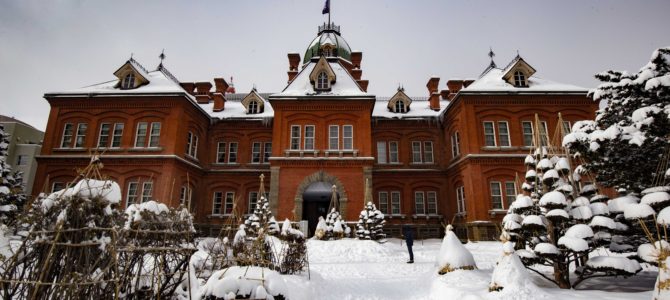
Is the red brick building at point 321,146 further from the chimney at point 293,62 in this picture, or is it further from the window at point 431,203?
the chimney at point 293,62

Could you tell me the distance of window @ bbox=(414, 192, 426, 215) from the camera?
23656 millimetres

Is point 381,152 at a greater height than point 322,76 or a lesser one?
lesser

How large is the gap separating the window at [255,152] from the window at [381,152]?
8951 millimetres

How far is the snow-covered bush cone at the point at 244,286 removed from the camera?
3.68 m

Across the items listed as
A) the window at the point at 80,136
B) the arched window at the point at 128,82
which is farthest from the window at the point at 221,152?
the window at the point at 80,136

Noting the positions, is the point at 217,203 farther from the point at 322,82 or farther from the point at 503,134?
the point at 503,134

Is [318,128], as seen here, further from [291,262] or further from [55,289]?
[55,289]

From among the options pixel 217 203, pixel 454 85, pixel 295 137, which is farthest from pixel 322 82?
pixel 454 85

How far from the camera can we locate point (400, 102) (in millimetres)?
26156

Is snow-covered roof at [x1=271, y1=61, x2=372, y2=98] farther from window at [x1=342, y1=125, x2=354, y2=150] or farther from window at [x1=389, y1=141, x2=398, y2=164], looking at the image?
window at [x1=389, y1=141, x2=398, y2=164]

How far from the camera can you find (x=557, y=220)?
7219 mm

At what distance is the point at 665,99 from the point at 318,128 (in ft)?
53.1

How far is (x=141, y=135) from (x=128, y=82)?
3893mm

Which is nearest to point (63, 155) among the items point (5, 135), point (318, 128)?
point (5, 135)
